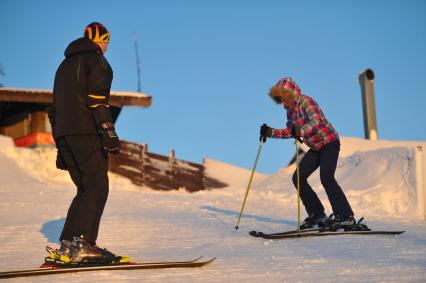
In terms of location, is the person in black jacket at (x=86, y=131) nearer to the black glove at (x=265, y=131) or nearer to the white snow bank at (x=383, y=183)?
the black glove at (x=265, y=131)

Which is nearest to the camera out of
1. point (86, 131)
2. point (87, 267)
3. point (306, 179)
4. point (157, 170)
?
point (87, 267)

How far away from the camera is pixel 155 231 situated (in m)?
9.35

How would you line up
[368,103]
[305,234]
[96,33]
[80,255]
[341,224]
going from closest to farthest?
[80,255]
[96,33]
[305,234]
[341,224]
[368,103]

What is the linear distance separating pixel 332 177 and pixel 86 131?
3841 millimetres

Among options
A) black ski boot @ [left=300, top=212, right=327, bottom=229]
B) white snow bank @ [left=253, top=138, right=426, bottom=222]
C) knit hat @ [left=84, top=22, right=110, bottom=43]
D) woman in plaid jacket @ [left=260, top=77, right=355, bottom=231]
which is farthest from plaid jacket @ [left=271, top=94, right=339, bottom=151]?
white snow bank @ [left=253, top=138, right=426, bottom=222]

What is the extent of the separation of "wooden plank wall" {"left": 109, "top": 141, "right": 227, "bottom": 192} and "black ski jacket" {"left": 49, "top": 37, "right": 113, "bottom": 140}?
19214 mm

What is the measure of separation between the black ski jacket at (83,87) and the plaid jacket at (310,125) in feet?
10.8

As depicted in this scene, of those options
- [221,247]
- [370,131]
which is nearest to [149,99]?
[370,131]

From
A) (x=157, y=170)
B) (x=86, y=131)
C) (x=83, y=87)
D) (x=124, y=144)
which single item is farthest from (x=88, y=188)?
(x=157, y=170)

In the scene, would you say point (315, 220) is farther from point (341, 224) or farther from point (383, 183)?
point (383, 183)

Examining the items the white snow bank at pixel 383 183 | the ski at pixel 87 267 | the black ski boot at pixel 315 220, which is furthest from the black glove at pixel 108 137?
the white snow bank at pixel 383 183

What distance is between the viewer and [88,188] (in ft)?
19.8

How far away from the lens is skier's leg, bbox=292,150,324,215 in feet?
29.8

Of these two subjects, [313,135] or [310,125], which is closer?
[310,125]
